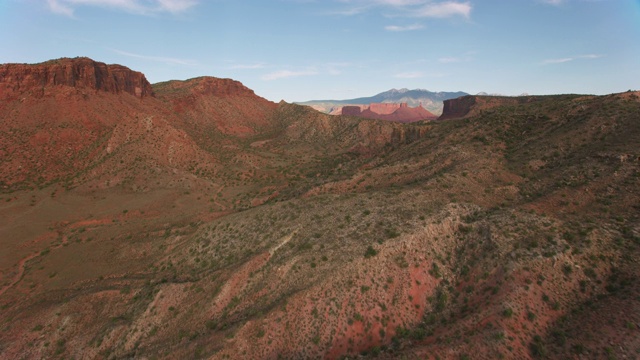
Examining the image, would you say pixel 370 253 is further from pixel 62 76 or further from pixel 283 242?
pixel 62 76

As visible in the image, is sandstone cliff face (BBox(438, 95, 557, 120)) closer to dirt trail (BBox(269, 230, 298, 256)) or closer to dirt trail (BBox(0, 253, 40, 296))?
dirt trail (BBox(269, 230, 298, 256))

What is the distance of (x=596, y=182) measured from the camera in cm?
2397

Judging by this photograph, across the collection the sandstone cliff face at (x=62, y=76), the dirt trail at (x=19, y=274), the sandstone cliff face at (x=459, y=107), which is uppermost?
the sandstone cliff face at (x=62, y=76)

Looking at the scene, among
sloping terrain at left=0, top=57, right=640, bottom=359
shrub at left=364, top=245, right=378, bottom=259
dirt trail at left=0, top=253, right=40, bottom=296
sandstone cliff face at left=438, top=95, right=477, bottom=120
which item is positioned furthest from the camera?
sandstone cliff face at left=438, top=95, right=477, bottom=120

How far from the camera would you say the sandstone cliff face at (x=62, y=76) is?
61.2 metres

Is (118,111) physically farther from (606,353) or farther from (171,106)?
(606,353)

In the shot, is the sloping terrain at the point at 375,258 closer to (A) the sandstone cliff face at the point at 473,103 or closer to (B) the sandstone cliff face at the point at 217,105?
(B) the sandstone cliff face at the point at 217,105

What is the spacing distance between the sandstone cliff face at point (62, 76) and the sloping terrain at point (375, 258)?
981 inches

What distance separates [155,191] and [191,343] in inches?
Answer: 1349

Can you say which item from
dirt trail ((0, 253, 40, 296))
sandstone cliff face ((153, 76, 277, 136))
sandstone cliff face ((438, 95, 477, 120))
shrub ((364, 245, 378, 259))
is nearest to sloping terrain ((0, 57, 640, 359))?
shrub ((364, 245, 378, 259))

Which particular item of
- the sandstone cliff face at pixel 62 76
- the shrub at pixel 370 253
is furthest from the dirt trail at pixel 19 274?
the sandstone cliff face at pixel 62 76

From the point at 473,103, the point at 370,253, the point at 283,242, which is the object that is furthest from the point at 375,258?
the point at 473,103

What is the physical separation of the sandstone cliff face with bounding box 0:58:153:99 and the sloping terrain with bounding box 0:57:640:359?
24923 mm

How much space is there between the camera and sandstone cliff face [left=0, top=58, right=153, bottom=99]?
61.2m
